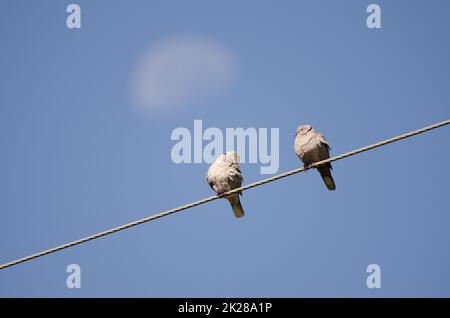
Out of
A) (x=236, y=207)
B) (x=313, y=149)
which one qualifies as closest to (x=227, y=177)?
(x=236, y=207)

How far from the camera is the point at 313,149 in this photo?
34.8 ft

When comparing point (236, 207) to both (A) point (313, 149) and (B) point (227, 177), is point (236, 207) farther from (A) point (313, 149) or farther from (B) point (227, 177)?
(A) point (313, 149)

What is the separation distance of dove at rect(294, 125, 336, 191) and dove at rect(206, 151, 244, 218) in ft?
2.79

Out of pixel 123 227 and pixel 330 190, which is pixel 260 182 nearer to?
pixel 123 227

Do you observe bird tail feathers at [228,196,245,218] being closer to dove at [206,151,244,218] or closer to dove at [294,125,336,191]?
dove at [206,151,244,218]

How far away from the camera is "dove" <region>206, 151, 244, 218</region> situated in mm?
10773

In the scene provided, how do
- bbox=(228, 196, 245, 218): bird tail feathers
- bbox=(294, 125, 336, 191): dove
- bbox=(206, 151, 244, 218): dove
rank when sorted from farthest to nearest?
bbox=(228, 196, 245, 218): bird tail feathers → bbox=(206, 151, 244, 218): dove → bbox=(294, 125, 336, 191): dove

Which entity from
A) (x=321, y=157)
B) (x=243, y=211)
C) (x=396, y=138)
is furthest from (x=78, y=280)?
(x=396, y=138)

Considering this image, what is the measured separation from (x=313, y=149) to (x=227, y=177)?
1151mm

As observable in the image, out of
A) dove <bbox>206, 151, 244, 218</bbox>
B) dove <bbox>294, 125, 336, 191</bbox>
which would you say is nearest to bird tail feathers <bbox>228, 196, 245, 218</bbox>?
dove <bbox>206, 151, 244, 218</bbox>

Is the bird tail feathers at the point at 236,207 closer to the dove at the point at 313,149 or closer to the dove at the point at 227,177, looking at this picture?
the dove at the point at 227,177

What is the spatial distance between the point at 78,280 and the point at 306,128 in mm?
7676

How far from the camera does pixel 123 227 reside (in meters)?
7.25
